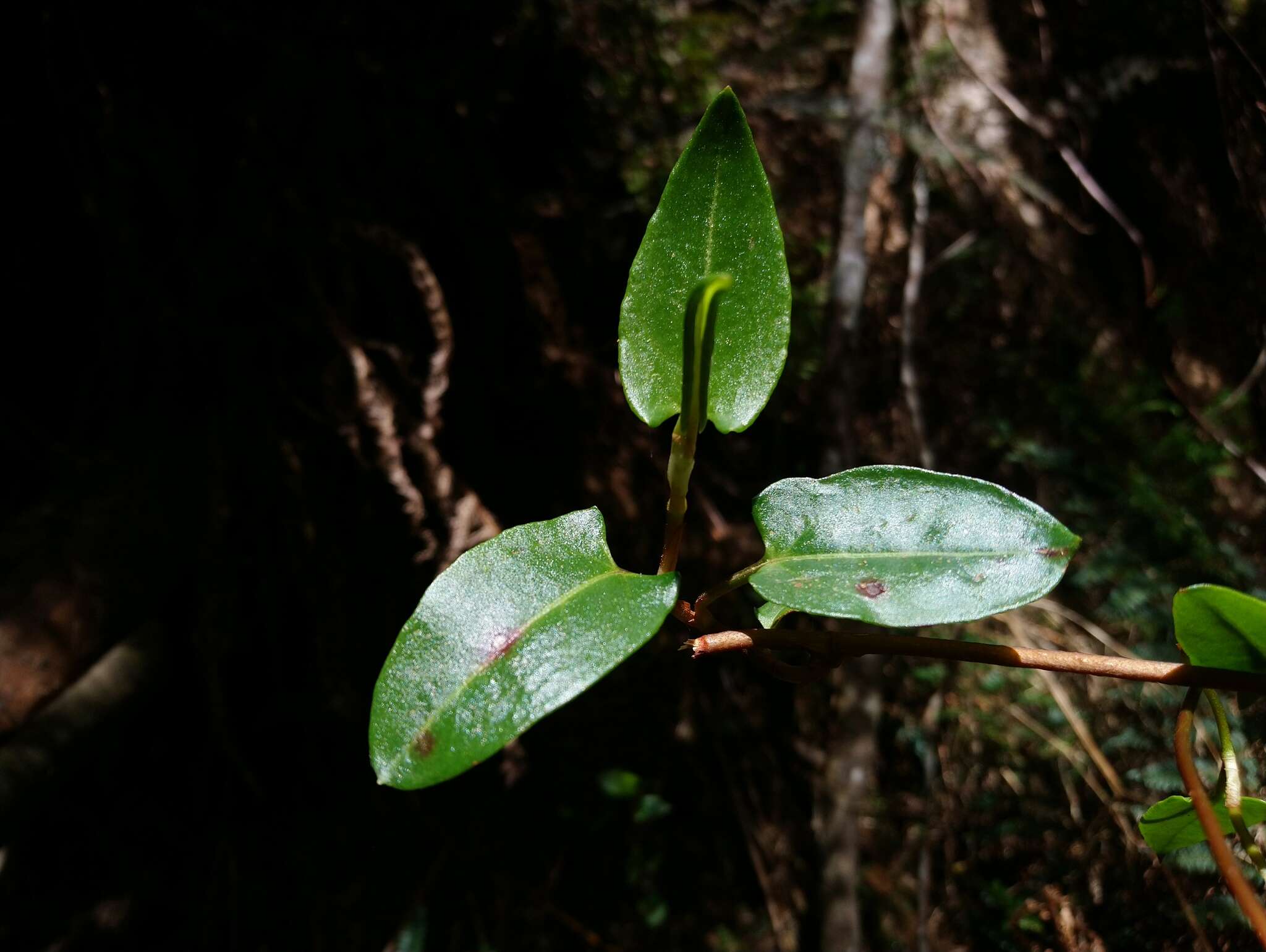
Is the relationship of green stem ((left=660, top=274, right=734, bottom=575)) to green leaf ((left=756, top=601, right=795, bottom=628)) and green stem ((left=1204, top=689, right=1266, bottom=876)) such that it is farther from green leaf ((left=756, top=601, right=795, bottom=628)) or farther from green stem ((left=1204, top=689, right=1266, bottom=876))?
green stem ((left=1204, top=689, right=1266, bottom=876))

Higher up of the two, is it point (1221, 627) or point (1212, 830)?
point (1221, 627)

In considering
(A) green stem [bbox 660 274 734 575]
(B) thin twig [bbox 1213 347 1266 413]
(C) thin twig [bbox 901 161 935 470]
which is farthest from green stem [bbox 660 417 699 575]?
(B) thin twig [bbox 1213 347 1266 413]

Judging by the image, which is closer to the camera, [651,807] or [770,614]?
[770,614]

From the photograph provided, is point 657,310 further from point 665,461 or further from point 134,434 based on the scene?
point 134,434

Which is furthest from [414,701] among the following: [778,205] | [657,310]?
[778,205]

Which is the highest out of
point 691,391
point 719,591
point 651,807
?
point 691,391

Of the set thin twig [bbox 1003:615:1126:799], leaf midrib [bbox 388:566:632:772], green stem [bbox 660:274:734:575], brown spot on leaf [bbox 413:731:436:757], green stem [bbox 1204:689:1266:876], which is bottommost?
thin twig [bbox 1003:615:1126:799]

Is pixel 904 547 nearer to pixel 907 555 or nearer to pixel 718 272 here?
pixel 907 555

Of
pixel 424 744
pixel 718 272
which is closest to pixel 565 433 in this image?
pixel 718 272
